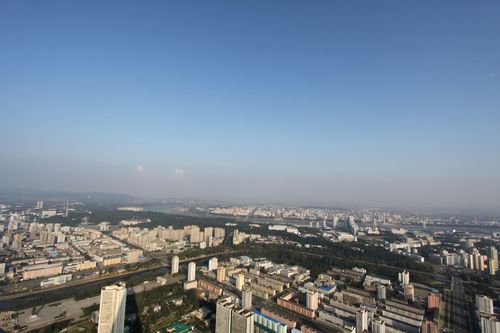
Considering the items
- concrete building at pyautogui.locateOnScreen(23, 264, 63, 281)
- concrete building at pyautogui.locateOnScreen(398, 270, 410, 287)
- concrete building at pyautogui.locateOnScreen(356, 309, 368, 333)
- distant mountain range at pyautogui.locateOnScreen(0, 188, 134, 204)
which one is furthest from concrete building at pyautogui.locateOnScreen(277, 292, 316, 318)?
distant mountain range at pyautogui.locateOnScreen(0, 188, 134, 204)

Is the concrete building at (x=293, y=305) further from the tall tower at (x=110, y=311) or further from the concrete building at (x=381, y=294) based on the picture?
the tall tower at (x=110, y=311)

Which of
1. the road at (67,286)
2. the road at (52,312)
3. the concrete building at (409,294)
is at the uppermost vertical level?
the concrete building at (409,294)

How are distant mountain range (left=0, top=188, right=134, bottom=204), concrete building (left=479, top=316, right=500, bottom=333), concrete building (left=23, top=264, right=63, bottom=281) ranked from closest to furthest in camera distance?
concrete building (left=479, top=316, right=500, bottom=333), concrete building (left=23, top=264, right=63, bottom=281), distant mountain range (left=0, top=188, right=134, bottom=204)

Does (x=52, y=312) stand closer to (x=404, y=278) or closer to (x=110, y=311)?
(x=110, y=311)

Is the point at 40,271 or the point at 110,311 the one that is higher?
the point at 110,311

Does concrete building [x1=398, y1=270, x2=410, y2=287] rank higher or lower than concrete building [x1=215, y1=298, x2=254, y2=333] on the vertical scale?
lower

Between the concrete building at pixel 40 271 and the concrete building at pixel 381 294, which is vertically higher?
the concrete building at pixel 381 294

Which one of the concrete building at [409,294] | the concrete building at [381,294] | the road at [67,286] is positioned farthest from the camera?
the concrete building at [409,294]

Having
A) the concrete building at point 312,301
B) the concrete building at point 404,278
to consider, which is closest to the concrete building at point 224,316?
the concrete building at point 312,301

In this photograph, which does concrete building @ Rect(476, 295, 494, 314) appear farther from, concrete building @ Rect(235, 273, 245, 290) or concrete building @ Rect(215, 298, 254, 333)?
concrete building @ Rect(235, 273, 245, 290)

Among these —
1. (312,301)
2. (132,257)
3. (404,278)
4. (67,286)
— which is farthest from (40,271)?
(404,278)
